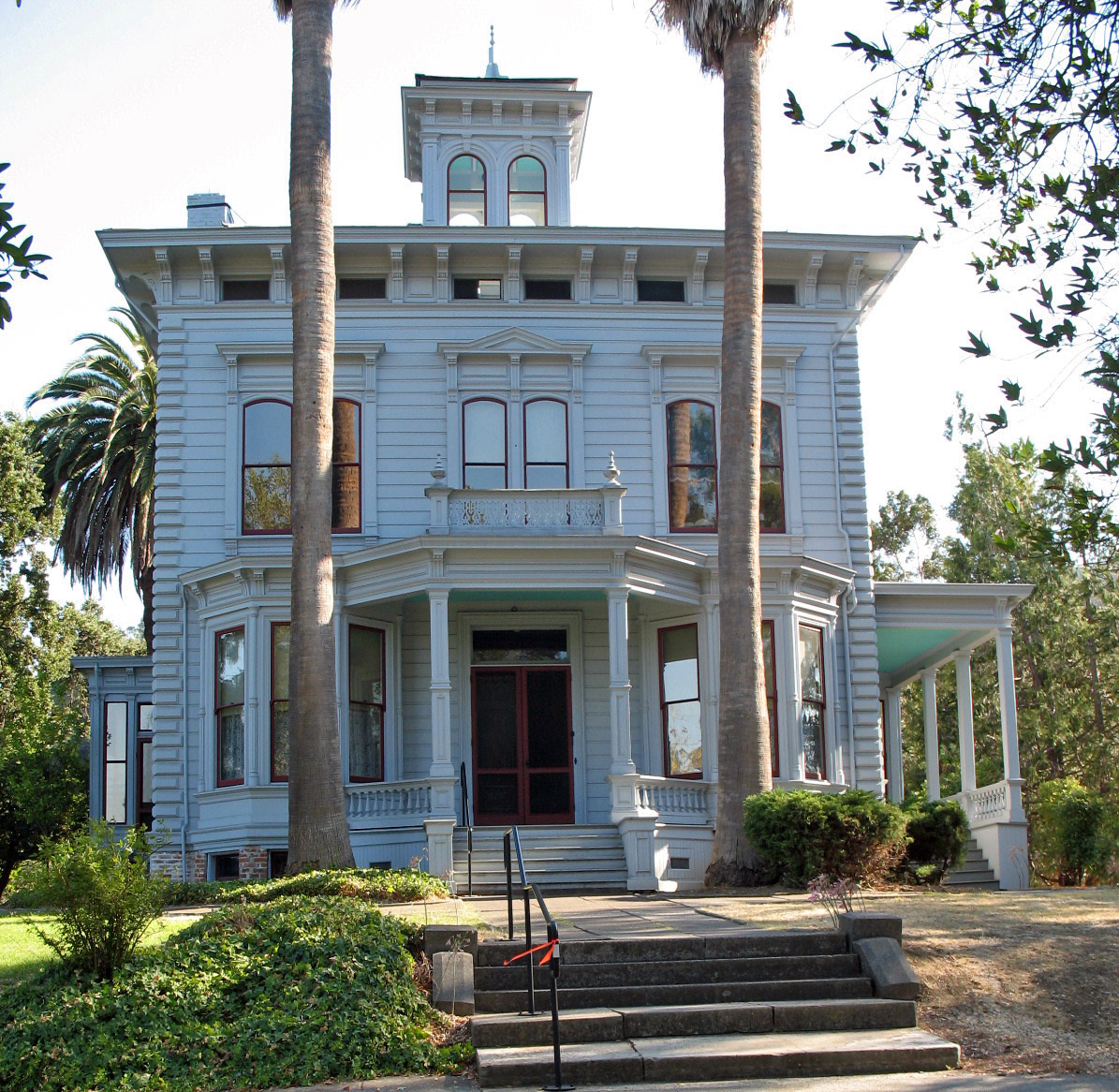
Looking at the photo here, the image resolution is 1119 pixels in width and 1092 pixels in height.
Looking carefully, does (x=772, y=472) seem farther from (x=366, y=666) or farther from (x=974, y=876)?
(x=366, y=666)

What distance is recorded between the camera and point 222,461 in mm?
22109

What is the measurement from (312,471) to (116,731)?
11977 millimetres

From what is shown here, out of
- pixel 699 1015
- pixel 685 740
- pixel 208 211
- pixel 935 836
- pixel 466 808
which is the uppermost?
pixel 208 211

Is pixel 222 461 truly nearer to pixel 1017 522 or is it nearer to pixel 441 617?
pixel 441 617

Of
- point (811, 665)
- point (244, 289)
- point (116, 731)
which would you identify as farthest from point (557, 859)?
point (116, 731)

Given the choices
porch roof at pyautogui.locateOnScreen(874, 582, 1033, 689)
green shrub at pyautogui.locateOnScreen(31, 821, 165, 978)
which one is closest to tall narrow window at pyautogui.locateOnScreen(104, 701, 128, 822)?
porch roof at pyautogui.locateOnScreen(874, 582, 1033, 689)

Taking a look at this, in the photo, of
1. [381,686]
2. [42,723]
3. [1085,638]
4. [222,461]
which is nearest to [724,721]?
[381,686]

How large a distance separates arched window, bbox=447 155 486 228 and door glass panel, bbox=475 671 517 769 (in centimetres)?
848

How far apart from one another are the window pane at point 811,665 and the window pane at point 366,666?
6.54 m

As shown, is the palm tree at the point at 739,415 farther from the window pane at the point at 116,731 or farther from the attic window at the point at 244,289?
the window pane at the point at 116,731

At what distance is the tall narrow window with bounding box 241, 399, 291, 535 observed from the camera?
72.1ft

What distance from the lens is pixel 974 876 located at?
2148 centimetres

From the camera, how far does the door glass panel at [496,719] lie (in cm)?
2145

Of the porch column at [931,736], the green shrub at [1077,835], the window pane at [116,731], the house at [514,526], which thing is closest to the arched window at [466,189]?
the house at [514,526]
